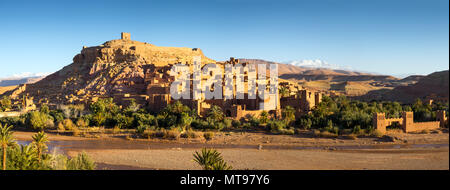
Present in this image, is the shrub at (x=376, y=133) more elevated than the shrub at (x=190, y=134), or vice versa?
the shrub at (x=376, y=133)

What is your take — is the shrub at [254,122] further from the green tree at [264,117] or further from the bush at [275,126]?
the bush at [275,126]

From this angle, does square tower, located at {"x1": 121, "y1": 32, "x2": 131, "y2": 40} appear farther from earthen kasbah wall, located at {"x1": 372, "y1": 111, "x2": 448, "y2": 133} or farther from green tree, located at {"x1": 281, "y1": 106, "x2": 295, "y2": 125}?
earthen kasbah wall, located at {"x1": 372, "y1": 111, "x2": 448, "y2": 133}

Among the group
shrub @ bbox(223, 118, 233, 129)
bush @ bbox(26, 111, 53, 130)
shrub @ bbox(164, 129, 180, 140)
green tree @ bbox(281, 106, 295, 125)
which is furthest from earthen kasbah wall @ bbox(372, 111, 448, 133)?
bush @ bbox(26, 111, 53, 130)

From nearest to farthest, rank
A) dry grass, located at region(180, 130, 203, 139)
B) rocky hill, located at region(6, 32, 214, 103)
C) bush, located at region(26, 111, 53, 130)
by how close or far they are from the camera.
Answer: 1. dry grass, located at region(180, 130, 203, 139)
2. bush, located at region(26, 111, 53, 130)
3. rocky hill, located at region(6, 32, 214, 103)

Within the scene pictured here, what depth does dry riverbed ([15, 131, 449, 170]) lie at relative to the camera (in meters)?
13.8

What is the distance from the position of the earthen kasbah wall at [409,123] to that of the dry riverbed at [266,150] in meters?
0.64

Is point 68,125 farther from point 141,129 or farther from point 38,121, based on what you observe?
point 141,129

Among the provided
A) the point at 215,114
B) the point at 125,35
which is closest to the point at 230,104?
the point at 215,114

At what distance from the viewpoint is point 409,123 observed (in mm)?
18547

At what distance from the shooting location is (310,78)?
91062 mm

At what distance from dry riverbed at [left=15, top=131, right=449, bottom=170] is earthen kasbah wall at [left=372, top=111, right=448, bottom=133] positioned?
64cm

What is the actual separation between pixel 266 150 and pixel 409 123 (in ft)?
28.4

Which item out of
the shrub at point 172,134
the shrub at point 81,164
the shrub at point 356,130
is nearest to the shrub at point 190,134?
the shrub at point 172,134

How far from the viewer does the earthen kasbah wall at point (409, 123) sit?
1751 centimetres
